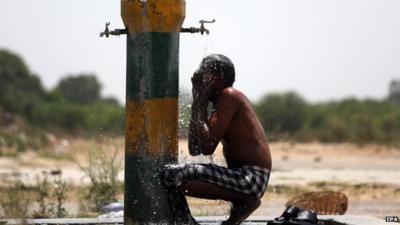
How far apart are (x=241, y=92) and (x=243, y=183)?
2.46 feet

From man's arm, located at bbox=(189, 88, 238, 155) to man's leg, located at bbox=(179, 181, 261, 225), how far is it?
28 cm

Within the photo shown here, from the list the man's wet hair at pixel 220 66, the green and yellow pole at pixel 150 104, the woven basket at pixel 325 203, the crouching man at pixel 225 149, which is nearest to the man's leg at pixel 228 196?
the crouching man at pixel 225 149

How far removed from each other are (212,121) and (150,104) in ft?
2.04

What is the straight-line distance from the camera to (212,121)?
28.9ft

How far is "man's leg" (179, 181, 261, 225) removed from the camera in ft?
28.8

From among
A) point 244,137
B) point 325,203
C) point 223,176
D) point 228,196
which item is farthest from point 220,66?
point 325,203

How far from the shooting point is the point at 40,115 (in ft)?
184

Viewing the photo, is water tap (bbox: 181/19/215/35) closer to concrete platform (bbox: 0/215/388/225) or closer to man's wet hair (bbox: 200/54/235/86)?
man's wet hair (bbox: 200/54/235/86)

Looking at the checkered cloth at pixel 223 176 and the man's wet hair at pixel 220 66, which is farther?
the man's wet hair at pixel 220 66

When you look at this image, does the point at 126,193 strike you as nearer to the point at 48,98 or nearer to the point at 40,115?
the point at 40,115

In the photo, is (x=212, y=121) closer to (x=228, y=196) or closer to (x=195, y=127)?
(x=195, y=127)

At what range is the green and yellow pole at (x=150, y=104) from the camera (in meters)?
9.12

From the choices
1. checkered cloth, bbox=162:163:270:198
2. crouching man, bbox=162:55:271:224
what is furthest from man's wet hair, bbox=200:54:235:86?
checkered cloth, bbox=162:163:270:198

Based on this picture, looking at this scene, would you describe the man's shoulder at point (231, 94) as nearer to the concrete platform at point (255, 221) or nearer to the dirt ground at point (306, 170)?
the dirt ground at point (306, 170)
